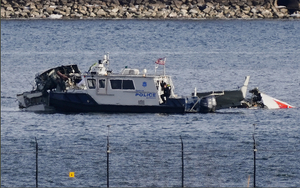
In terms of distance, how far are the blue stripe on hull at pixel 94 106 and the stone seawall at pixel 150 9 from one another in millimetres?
106149

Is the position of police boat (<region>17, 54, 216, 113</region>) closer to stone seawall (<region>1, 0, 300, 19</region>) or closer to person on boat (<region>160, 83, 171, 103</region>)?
person on boat (<region>160, 83, 171, 103</region>)

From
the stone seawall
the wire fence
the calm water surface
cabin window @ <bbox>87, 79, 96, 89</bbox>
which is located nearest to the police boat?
cabin window @ <bbox>87, 79, 96, 89</bbox>

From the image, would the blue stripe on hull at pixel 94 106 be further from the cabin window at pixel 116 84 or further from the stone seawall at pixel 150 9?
the stone seawall at pixel 150 9

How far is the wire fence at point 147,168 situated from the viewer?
33312 mm

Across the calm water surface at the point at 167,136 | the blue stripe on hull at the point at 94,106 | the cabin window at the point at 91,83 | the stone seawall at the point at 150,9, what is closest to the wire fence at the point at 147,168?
the calm water surface at the point at 167,136

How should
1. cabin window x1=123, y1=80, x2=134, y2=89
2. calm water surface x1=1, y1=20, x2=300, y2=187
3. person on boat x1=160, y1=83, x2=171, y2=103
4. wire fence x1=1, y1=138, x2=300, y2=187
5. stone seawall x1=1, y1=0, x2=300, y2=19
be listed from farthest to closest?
stone seawall x1=1, y1=0, x2=300, y2=19, person on boat x1=160, y1=83, x2=171, y2=103, cabin window x1=123, y1=80, x2=134, y2=89, calm water surface x1=1, y1=20, x2=300, y2=187, wire fence x1=1, y1=138, x2=300, y2=187

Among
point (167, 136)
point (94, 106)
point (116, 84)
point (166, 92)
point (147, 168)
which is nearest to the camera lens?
point (147, 168)

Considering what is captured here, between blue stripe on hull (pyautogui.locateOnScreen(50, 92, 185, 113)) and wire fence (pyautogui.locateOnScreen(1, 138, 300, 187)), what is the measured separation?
7654mm

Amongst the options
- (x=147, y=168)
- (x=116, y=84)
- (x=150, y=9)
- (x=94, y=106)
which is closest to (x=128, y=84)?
(x=116, y=84)

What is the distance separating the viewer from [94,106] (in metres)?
49.0

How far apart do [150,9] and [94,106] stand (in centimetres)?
10987

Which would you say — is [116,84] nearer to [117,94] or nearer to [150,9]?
[117,94]

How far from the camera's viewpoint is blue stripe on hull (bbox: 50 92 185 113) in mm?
48656

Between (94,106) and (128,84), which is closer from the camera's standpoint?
(128,84)
